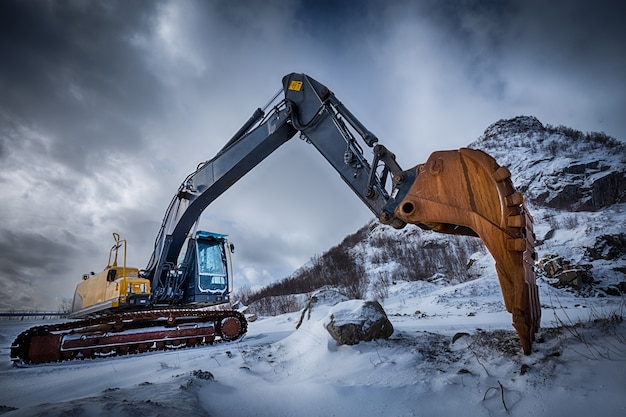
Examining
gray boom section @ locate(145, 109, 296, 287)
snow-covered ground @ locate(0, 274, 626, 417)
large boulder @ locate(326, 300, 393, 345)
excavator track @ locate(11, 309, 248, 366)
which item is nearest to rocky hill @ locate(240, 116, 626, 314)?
large boulder @ locate(326, 300, 393, 345)

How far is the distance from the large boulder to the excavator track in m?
4.04

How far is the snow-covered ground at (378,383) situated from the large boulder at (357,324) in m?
0.15

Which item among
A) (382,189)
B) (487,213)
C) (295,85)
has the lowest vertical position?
(487,213)

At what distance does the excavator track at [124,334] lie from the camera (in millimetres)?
5746

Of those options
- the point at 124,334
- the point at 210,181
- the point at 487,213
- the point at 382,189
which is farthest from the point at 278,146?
the point at 124,334

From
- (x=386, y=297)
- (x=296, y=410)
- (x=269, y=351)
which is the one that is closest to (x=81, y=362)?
(x=269, y=351)

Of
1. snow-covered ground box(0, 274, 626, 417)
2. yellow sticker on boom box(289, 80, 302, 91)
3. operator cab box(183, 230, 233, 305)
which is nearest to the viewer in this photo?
snow-covered ground box(0, 274, 626, 417)

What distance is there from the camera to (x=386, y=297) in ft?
67.6

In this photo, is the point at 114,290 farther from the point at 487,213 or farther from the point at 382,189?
the point at 487,213

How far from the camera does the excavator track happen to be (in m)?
5.75

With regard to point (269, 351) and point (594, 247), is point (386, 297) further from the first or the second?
point (269, 351)

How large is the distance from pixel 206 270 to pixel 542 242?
76.4ft

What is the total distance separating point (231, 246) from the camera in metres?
8.79

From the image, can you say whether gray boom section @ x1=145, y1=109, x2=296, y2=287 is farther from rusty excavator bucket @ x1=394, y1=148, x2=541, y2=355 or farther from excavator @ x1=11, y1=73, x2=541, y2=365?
rusty excavator bucket @ x1=394, y1=148, x2=541, y2=355
